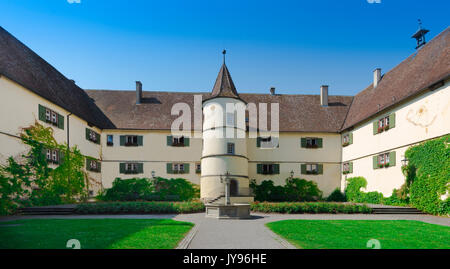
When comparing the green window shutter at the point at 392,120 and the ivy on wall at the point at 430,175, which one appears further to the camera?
the green window shutter at the point at 392,120

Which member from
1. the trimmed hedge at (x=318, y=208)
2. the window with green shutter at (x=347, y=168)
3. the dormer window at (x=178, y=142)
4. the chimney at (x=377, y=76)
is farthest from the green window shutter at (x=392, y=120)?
the dormer window at (x=178, y=142)

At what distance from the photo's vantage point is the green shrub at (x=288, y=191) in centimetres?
2967

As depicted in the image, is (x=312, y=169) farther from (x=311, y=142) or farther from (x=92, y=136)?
(x=92, y=136)

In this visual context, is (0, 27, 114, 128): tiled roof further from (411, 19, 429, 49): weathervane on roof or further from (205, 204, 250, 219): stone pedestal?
(411, 19, 429, 49): weathervane on roof

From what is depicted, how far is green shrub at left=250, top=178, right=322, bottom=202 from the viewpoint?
29.7 m

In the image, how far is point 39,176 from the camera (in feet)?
65.9

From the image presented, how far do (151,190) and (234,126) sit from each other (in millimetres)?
10136

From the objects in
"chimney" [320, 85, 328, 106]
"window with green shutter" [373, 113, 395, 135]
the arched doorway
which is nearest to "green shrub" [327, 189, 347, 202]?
"window with green shutter" [373, 113, 395, 135]

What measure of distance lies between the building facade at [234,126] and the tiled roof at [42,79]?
89 mm

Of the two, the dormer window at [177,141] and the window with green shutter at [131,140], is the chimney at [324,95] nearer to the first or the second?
the dormer window at [177,141]

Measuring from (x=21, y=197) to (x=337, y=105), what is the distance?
29.9m

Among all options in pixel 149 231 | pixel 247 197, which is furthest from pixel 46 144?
pixel 247 197

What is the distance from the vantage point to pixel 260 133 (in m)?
30.7

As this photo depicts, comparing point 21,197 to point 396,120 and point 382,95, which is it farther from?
point 382,95
